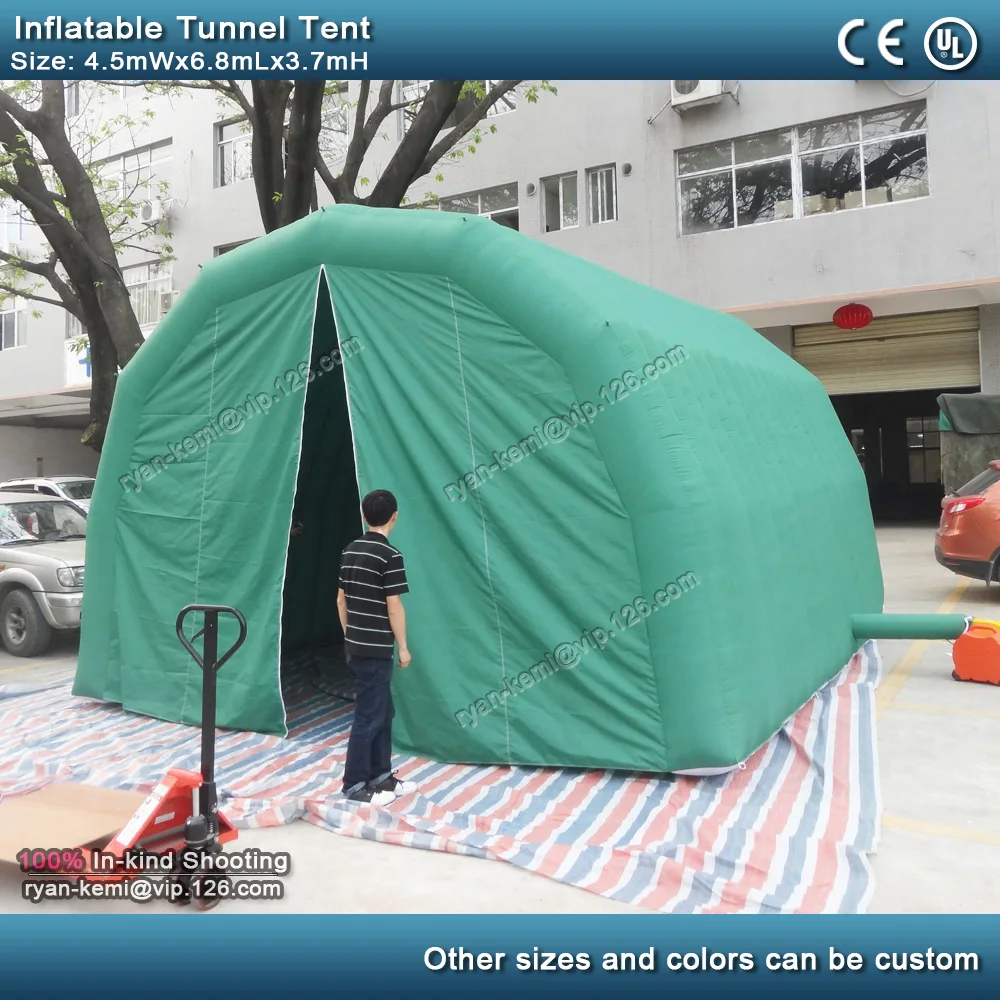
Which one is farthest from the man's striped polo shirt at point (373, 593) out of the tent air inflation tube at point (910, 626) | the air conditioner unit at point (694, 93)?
the air conditioner unit at point (694, 93)

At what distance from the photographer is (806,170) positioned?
18.3m

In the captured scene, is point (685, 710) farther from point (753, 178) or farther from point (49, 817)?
point (753, 178)

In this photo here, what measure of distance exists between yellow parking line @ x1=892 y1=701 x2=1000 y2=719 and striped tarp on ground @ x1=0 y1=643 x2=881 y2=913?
13.1 inches

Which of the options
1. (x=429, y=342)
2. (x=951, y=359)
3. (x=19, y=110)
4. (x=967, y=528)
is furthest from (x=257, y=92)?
(x=951, y=359)

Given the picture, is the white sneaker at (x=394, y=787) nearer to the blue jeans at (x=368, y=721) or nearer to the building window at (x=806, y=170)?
the blue jeans at (x=368, y=721)

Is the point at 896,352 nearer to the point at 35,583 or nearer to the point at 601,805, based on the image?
the point at 35,583

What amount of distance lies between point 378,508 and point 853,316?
1570 cm

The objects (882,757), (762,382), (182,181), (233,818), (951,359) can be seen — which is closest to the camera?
(233,818)

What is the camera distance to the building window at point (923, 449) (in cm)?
2600

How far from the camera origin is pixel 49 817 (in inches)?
175

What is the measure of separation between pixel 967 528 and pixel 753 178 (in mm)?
10374

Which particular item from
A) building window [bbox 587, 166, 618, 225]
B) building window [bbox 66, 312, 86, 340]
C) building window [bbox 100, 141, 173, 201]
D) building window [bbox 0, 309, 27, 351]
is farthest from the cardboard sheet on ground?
building window [bbox 0, 309, 27, 351]

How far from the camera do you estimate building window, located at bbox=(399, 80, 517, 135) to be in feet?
50.5

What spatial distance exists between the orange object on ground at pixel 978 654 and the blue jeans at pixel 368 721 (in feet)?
16.5
